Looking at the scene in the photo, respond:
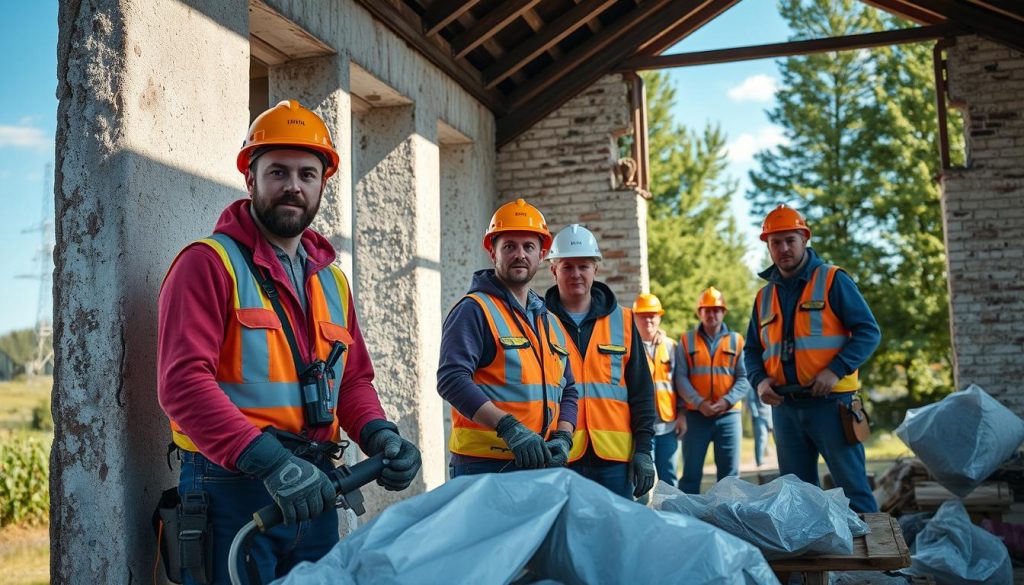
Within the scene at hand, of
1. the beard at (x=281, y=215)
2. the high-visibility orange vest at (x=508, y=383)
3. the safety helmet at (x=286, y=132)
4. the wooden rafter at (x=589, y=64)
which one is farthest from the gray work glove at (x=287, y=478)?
the wooden rafter at (x=589, y=64)

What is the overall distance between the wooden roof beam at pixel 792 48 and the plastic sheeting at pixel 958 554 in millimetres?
4980

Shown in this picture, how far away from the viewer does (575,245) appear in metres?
4.68

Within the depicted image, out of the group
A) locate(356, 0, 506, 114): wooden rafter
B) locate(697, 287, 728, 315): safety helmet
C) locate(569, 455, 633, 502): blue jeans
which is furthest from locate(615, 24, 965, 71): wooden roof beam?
locate(569, 455, 633, 502): blue jeans

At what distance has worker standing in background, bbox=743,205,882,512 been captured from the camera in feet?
17.1

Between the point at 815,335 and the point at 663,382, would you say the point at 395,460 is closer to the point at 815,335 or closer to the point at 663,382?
the point at 815,335

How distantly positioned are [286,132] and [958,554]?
4.97m

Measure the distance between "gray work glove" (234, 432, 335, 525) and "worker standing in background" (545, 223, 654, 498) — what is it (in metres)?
2.20

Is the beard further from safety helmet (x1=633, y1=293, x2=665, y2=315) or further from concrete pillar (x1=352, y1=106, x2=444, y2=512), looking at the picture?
safety helmet (x1=633, y1=293, x2=665, y2=315)

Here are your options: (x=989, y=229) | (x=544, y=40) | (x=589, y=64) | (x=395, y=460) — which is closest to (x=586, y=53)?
(x=589, y=64)

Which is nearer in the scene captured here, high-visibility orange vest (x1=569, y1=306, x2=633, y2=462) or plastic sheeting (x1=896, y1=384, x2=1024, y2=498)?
high-visibility orange vest (x1=569, y1=306, x2=633, y2=462)

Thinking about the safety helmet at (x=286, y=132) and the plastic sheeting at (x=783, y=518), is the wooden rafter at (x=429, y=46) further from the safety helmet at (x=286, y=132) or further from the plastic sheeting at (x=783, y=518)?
the plastic sheeting at (x=783, y=518)

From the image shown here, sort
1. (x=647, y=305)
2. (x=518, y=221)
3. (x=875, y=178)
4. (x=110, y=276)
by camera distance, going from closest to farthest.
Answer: (x=110, y=276) < (x=518, y=221) < (x=647, y=305) < (x=875, y=178)

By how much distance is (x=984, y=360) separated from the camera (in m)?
9.04

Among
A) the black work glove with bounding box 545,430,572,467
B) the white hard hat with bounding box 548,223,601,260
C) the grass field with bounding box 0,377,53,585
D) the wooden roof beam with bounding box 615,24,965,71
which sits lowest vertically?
the grass field with bounding box 0,377,53,585
